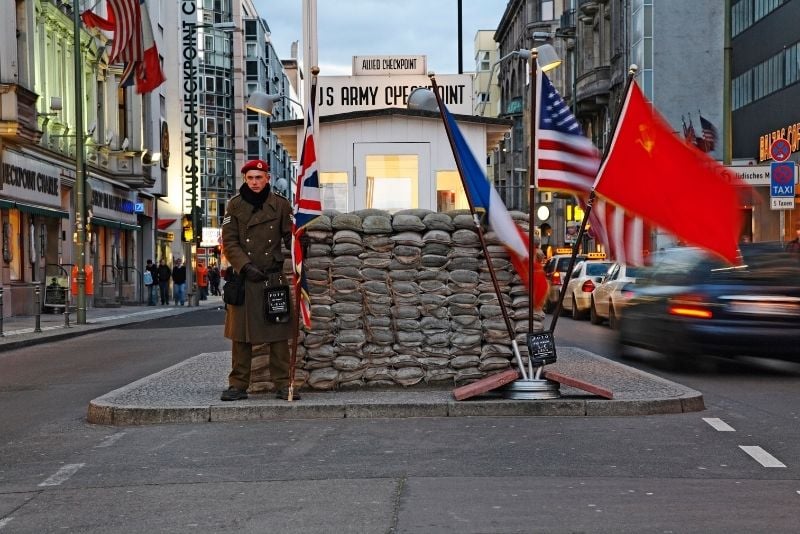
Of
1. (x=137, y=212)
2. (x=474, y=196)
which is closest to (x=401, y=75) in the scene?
(x=474, y=196)

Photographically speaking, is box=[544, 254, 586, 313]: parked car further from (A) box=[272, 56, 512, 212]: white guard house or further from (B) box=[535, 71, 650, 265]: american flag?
(B) box=[535, 71, 650, 265]: american flag

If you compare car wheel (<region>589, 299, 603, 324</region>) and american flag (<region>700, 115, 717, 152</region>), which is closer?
car wheel (<region>589, 299, 603, 324</region>)

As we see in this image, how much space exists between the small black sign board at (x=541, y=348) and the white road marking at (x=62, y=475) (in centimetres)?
394

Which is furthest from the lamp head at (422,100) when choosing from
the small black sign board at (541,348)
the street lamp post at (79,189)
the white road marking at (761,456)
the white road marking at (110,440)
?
the street lamp post at (79,189)

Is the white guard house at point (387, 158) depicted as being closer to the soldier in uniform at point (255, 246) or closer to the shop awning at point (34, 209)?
the soldier in uniform at point (255, 246)

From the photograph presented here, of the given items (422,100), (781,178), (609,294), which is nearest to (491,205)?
(422,100)

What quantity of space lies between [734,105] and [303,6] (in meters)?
47.3

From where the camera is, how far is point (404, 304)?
38.3ft

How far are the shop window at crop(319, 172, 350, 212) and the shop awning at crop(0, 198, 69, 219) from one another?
18738 millimetres

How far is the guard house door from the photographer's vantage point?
54.6 ft

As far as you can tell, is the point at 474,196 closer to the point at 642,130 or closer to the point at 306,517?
the point at 642,130

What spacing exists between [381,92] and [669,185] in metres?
7.76

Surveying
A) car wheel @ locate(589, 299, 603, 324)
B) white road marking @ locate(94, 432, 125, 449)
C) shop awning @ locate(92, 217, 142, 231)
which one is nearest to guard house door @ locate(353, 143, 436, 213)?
white road marking @ locate(94, 432, 125, 449)

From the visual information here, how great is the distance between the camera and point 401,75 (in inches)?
697
